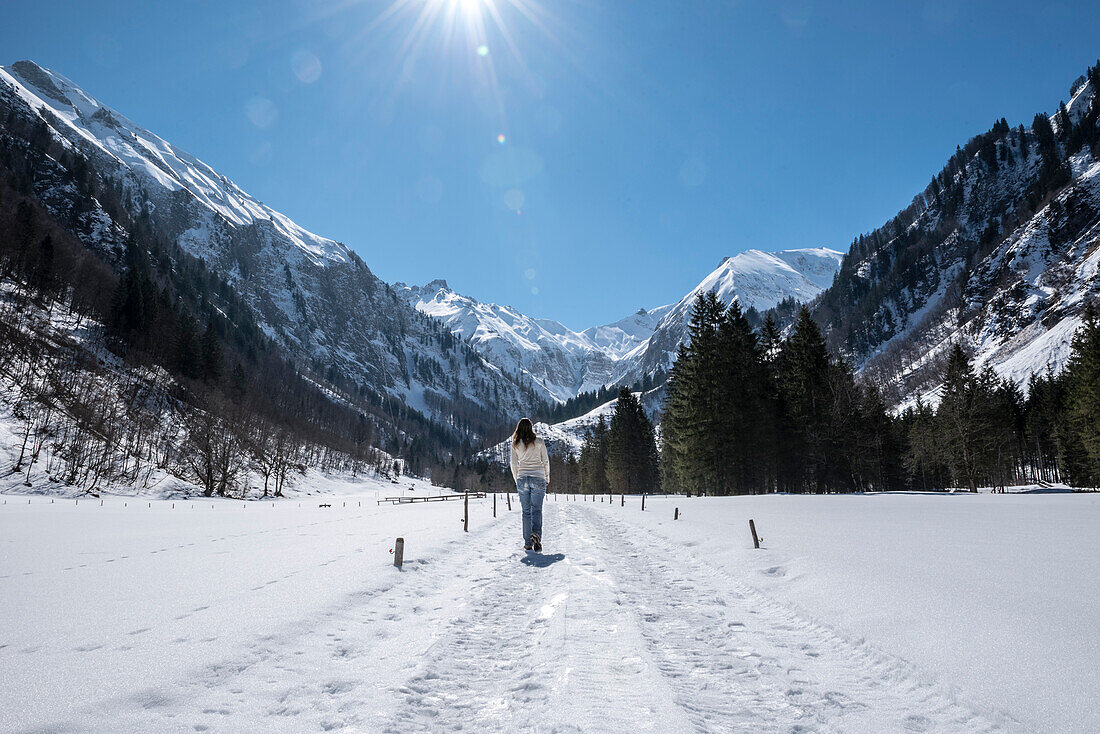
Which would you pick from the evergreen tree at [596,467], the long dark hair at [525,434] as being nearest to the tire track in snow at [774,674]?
the long dark hair at [525,434]

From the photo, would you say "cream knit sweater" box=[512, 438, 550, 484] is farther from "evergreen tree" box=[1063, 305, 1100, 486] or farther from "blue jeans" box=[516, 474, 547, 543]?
"evergreen tree" box=[1063, 305, 1100, 486]

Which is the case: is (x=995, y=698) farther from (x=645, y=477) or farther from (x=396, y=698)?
(x=645, y=477)

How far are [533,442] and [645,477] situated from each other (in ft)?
193

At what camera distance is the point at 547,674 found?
14.4 feet

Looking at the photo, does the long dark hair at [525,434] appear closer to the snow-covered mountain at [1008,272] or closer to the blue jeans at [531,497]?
the blue jeans at [531,497]

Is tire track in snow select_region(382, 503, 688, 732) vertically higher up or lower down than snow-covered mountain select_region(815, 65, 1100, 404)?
lower down

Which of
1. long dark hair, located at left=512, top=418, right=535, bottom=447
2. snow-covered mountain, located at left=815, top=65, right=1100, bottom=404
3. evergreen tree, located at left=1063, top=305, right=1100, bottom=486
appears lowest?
long dark hair, located at left=512, top=418, right=535, bottom=447

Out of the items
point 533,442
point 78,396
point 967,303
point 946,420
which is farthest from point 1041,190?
point 78,396

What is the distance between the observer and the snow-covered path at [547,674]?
3514mm

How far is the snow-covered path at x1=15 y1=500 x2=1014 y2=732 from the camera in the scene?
3.51 m

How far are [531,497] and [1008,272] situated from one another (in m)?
192

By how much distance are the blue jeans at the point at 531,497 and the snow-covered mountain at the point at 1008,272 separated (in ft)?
394

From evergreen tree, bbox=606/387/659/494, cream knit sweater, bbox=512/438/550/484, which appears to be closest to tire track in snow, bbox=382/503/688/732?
cream knit sweater, bbox=512/438/550/484

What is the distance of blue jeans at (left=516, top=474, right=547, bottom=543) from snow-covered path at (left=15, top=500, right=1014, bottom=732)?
3427mm
